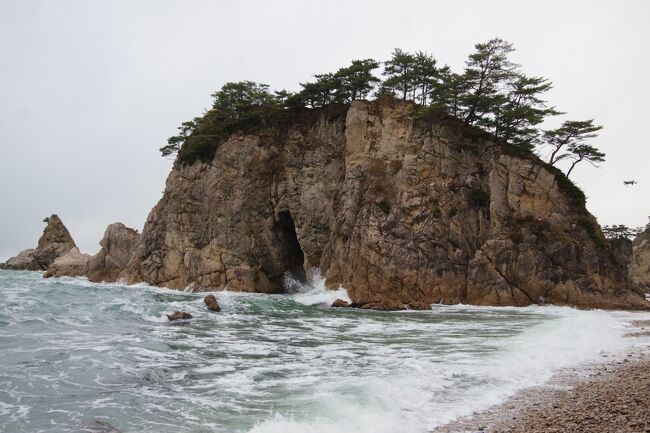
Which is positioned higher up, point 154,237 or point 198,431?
point 154,237

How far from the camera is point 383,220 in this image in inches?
1314

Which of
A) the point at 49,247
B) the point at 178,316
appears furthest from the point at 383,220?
the point at 49,247

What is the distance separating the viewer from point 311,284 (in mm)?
36938

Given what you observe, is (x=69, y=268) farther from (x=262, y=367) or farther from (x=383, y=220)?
(x=262, y=367)

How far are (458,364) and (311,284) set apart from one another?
83.7ft

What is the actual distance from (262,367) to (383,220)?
22.5m

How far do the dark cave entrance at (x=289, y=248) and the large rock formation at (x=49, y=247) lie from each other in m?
42.3

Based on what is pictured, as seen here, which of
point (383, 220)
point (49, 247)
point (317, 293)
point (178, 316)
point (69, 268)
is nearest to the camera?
point (178, 316)

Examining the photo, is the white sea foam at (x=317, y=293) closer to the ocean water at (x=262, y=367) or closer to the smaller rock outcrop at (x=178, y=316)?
the ocean water at (x=262, y=367)

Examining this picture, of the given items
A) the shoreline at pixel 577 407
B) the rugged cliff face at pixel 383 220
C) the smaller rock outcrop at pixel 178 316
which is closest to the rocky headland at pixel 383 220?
the rugged cliff face at pixel 383 220

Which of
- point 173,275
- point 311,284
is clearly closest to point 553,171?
point 311,284

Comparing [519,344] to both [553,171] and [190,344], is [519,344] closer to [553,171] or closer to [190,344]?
[190,344]

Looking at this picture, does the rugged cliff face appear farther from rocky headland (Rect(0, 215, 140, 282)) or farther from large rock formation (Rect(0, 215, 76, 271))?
large rock formation (Rect(0, 215, 76, 271))

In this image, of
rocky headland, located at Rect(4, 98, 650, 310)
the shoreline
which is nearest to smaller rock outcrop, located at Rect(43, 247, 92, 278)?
rocky headland, located at Rect(4, 98, 650, 310)
